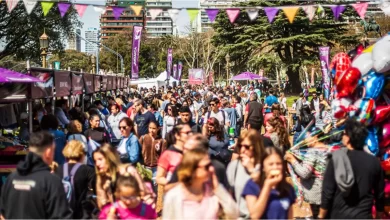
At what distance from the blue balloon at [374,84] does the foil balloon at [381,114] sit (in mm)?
178

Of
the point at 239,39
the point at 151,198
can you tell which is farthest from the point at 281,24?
the point at 151,198

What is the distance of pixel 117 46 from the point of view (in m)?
94.4

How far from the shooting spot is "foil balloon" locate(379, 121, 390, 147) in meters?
7.40

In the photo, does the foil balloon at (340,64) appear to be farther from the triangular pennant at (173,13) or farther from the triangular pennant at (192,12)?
the triangular pennant at (173,13)

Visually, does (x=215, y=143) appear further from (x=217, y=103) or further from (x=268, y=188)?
(x=217, y=103)

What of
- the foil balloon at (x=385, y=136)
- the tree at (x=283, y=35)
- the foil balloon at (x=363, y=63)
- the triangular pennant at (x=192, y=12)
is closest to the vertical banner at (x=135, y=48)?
the triangular pennant at (x=192, y=12)

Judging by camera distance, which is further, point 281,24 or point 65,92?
point 281,24

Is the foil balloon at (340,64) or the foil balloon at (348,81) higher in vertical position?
the foil balloon at (340,64)

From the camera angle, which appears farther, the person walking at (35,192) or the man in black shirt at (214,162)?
the man in black shirt at (214,162)

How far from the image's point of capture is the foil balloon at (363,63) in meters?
7.42

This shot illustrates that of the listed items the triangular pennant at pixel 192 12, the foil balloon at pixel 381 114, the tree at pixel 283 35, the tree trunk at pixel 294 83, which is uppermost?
the tree at pixel 283 35

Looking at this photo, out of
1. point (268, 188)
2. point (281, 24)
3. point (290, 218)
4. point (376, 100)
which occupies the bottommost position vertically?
point (290, 218)

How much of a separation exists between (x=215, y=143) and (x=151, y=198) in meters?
2.48

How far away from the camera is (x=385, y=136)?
7.43 meters
